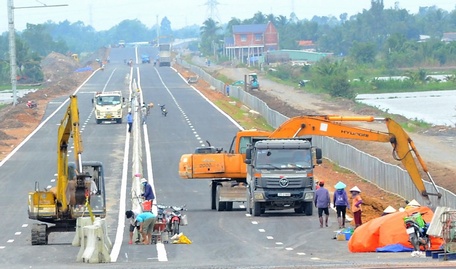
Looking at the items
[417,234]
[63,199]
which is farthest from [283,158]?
[417,234]

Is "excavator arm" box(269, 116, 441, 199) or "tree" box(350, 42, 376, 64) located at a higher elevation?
"excavator arm" box(269, 116, 441, 199)

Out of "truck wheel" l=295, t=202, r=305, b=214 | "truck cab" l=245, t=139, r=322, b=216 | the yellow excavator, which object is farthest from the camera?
"truck wheel" l=295, t=202, r=305, b=214

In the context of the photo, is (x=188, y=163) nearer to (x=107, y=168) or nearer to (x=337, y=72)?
(x=107, y=168)

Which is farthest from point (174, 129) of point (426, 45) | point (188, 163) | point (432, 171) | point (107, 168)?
point (426, 45)

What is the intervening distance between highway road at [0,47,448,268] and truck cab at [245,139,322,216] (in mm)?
797

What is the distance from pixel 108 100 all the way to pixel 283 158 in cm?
4134

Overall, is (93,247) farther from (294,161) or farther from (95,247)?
(294,161)

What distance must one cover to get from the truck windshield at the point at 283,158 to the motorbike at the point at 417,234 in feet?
28.1

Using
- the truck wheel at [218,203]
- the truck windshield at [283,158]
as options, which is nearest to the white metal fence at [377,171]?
the truck windshield at [283,158]

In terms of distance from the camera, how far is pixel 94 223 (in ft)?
88.4

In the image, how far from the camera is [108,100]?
74562 millimetres

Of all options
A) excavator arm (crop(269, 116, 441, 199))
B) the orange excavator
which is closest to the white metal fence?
the orange excavator

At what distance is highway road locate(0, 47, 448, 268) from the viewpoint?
998 inches

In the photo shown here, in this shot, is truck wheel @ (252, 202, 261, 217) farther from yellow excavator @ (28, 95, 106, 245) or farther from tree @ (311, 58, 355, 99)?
tree @ (311, 58, 355, 99)
